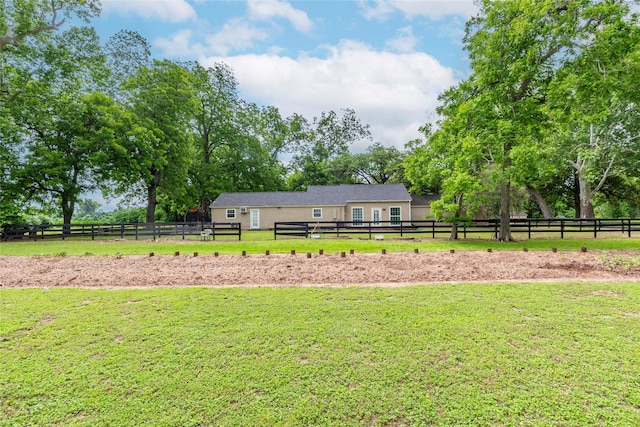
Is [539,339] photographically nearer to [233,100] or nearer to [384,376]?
[384,376]

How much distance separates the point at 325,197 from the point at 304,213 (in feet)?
7.97

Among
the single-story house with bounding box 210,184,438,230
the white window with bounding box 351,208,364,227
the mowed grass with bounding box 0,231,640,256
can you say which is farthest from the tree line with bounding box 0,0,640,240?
the white window with bounding box 351,208,364,227

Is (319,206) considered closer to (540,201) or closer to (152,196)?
(152,196)

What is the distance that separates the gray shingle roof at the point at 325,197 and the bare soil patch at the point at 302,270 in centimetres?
1510

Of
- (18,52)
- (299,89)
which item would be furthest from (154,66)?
(299,89)

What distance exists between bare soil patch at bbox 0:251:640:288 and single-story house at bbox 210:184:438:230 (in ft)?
47.9

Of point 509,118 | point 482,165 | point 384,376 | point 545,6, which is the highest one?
point 545,6

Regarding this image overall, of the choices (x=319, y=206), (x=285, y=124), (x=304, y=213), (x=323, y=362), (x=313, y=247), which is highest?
(x=285, y=124)

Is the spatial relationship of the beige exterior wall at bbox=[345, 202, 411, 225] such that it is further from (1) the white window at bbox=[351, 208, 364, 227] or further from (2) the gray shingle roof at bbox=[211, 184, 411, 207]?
(2) the gray shingle roof at bbox=[211, 184, 411, 207]

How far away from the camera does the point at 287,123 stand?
→ 3909 centimetres

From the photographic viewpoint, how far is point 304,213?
24.9 metres

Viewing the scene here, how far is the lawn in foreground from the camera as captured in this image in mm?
2221

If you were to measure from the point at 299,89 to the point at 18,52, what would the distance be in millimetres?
17824

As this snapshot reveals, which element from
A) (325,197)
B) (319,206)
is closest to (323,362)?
(319,206)
